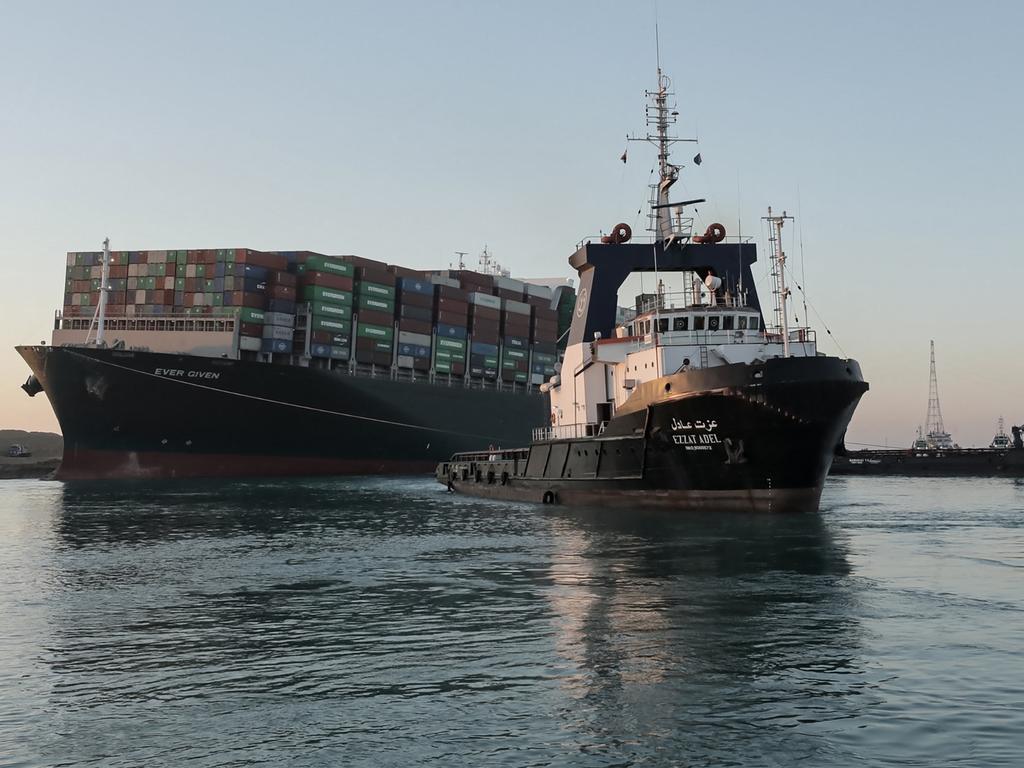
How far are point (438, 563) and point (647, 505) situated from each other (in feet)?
42.2

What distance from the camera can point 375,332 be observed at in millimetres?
73438

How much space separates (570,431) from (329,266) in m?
38.7

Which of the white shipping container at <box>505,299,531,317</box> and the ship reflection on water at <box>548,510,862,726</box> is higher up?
the white shipping container at <box>505,299,531,317</box>

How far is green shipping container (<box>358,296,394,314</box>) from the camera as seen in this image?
73438mm

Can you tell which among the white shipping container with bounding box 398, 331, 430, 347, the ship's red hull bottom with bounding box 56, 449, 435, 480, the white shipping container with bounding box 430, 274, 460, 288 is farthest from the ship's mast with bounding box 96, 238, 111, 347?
the white shipping container with bounding box 430, 274, 460, 288

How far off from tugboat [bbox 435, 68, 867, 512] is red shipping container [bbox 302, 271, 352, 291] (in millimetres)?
31961

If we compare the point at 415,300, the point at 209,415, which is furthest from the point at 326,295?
the point at 209,415

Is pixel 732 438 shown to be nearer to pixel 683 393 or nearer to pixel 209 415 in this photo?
pixel 683 393

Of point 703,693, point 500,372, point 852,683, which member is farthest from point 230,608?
point 500,372

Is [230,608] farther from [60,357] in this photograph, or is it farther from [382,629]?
[60,357]

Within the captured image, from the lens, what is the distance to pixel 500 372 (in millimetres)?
83625

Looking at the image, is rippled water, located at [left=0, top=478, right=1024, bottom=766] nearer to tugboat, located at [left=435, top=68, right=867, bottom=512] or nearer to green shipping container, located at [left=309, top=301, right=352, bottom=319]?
tugboat, located at [left=435, top=68, right=867, bottom=512]

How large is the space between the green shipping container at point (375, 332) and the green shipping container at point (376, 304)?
1.67 meters

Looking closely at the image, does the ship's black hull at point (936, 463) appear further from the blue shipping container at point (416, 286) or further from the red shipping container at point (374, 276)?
the red shipping container at point (374, 276)
